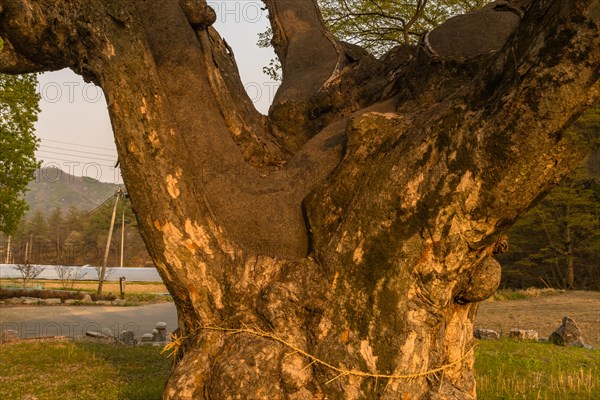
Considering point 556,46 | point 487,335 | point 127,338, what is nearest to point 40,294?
point 127,338

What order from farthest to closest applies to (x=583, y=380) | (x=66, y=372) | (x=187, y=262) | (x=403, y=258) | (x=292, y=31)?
(x=66, y=372) < (x=583, y=380) < (x=292, y=31) < (x=187, y=262) < (x=403, y=258)

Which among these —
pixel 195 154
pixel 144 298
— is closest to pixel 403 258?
pixel 195 154

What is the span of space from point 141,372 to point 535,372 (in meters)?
5.70

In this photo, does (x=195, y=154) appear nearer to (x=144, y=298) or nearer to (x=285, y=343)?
(x=285, y=343)

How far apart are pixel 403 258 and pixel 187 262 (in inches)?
59.0

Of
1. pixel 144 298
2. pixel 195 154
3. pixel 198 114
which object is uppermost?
pixel 198 114

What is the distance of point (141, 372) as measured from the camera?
26.5 feet

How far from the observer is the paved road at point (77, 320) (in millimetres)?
15086

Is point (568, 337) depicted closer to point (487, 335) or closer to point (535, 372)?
point (487, 335)

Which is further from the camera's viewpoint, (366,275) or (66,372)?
(66,372)

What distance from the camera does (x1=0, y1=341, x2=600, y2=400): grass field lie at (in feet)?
20.6

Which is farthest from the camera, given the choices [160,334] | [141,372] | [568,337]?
[160,334]

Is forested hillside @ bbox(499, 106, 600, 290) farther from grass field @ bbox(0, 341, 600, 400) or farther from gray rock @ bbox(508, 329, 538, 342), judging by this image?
grass field @ bbox(0, 341, 600, 400)

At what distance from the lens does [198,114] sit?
13.9 feet
